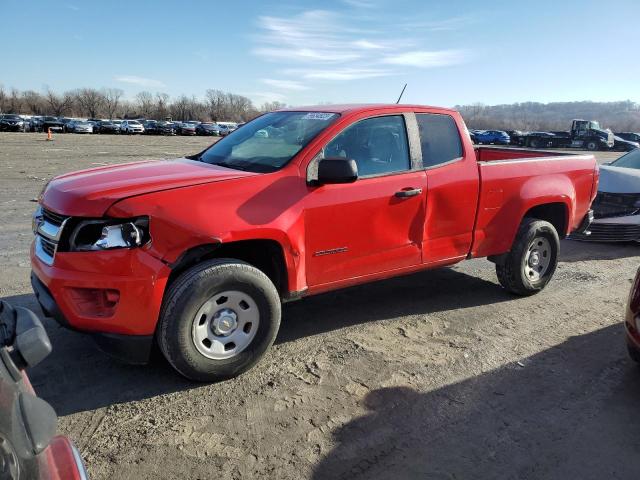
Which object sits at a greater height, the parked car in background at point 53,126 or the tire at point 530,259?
the parked car in background at point 53,126

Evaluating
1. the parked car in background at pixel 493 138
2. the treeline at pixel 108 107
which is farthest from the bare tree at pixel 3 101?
the parked car in background at pixel 493 138

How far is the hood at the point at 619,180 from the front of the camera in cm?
805

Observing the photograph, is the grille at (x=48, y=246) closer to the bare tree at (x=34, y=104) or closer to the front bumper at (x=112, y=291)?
the front bumper at (x=112, y=291)

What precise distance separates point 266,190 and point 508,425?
7.12 feet

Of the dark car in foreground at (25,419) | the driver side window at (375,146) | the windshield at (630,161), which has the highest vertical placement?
the driver side window at (375,146)

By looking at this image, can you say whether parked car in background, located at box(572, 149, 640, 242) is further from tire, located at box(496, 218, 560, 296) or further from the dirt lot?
the dirt lot

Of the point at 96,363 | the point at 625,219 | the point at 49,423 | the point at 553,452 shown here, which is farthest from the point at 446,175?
the point at 625,219

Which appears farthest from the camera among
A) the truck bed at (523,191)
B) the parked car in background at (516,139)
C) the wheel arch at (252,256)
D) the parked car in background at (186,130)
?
the parked car in background at (186,130)

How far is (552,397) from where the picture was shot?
11.6 feet

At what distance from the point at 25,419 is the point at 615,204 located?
28.2 ft

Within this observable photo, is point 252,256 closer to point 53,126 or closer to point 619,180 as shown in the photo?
point 619,180

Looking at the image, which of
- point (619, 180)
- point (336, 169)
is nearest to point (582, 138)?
point (619, 180)

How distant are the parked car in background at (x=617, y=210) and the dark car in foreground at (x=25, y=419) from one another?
7643mm

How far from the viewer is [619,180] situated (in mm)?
8258
